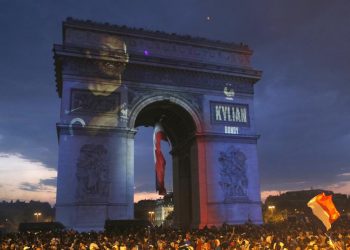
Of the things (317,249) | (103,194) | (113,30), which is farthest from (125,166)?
(317,249)

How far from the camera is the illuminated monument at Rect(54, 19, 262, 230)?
1110 inches

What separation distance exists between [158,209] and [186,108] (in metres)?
95.6

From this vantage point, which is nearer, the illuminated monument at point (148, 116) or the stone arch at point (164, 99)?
the illuminated monument at point (148, 116)

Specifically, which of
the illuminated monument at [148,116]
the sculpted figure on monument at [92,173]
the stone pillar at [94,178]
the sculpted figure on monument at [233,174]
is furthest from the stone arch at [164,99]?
the sculpted figure on monument at [92,173]

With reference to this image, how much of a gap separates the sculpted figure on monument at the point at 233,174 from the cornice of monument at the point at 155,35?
31.1 feet

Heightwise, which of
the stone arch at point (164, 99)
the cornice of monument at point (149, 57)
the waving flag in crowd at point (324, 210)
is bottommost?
the waving flag in crowd at point (324, 210)

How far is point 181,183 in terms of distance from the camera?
36.8 meters

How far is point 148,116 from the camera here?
3672 cm

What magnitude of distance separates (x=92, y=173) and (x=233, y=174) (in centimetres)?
1180

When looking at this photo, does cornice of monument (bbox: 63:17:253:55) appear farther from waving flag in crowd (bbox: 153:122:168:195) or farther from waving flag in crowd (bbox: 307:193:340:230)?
waving flag in crowd (bbox: 307:193:340:230)

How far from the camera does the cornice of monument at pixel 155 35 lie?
102 feet

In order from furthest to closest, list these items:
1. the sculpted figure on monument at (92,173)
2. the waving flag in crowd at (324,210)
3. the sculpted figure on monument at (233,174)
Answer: the sculpted figure on monument at (233,174), the sculpted figure on monument at (92,173), the waving flag in crowd at (324,210)

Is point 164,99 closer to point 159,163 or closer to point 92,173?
point 159,163

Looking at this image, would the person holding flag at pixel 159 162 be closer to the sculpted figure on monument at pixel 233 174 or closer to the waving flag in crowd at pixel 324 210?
the sculpted figure on monument at pixel 233 174
